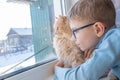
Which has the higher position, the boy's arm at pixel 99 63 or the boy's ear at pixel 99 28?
the boy's ear at pixel 99 28

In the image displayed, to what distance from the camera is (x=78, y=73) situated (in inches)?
Answer: 28.4

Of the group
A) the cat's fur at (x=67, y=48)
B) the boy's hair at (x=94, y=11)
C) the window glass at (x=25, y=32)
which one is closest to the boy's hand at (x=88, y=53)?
the cat's fur at (x=67, y=48)

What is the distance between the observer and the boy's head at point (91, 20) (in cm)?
83

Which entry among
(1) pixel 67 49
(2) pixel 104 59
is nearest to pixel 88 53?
(1) pixel 67 49

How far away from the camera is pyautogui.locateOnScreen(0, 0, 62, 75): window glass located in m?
1.08

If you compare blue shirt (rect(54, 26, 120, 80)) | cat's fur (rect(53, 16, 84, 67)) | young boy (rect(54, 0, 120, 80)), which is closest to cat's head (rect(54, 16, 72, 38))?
cat's fur (rect(53, 16, 84, 67))

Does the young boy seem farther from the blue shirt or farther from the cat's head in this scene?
the cat's head

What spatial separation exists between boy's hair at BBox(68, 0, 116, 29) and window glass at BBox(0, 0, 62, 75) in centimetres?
41

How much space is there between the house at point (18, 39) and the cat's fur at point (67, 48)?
18 cm

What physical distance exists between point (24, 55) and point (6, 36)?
186mm

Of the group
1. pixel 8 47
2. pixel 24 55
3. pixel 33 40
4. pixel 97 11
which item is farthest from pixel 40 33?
pixel 97 11

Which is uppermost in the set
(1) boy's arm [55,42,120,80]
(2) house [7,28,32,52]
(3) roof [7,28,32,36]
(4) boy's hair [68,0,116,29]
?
(4) boy's hair [68,0,116,29]

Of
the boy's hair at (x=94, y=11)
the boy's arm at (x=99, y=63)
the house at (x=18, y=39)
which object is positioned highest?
the boy's hair at (x=94, y=11)

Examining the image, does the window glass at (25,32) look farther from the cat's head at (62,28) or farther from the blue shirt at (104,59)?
the blue shirt at (104,59)
